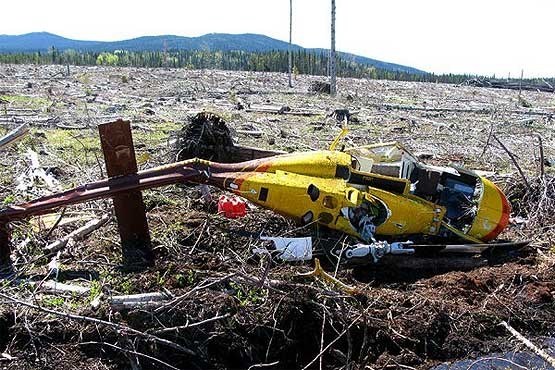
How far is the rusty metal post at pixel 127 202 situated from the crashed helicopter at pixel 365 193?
17cm

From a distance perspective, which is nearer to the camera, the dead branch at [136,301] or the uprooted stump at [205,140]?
the dead branch at [136,301]

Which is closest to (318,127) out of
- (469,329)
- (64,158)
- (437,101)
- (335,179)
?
(64,158)

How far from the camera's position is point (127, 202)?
7.23 m

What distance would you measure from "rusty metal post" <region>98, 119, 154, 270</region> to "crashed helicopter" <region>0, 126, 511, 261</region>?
6.9 inches

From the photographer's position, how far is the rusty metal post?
275 inches

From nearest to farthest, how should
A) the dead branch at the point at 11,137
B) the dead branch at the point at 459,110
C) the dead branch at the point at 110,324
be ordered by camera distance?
1. the dead branch at the point at 110,324
2. the dead branch at the point at 11,137
3. the dead branch at the point at 459,110

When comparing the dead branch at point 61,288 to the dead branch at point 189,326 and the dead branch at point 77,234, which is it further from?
the dead branch at point 189,326

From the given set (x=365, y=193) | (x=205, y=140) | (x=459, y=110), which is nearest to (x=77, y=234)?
(x=205, y=140)

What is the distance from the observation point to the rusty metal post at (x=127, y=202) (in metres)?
6.99

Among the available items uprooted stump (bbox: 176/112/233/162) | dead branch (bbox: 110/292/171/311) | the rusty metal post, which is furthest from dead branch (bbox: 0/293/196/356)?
uprooted stump (bbox: 176/112/233/162)

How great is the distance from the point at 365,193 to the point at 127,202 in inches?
124

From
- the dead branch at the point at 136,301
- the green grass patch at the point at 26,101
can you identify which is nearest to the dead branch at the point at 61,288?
the dead branch at the point at 136,301

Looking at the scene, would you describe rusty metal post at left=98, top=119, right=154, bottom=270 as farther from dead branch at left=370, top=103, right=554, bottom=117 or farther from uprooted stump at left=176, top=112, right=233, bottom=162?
dead branch at left=370, top=103, right=554, bottom=117

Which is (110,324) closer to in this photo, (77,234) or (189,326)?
(189,326)
